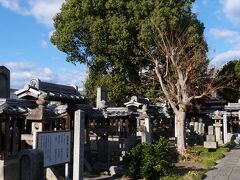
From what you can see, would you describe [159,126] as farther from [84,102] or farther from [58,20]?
[84,102]

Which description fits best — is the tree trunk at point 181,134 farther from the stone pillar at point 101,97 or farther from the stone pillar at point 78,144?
the stone pillar at point 78,144

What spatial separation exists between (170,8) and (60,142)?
988 inches

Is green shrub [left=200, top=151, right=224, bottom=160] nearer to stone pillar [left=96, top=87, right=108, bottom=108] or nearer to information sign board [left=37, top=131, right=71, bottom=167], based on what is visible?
stone pillar [left=96, top=87, right=108, bottom=108]

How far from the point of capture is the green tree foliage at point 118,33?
33.0 meters

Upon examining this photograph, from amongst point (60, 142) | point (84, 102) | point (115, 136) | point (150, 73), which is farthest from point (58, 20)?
point (60, 142)

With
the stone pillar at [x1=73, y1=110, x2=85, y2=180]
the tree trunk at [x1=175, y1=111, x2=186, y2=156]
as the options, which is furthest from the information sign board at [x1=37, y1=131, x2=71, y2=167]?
the tree trunk at [x1=175, y1=111, x2=186, y2=156]

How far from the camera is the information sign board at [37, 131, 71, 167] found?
32.2ft

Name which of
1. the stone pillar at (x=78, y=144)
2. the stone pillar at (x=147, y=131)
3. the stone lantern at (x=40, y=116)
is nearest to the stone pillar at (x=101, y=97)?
the stone pillar at (x=147, y=131)

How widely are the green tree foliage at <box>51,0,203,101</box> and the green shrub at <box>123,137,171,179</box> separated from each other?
1775 centimetres

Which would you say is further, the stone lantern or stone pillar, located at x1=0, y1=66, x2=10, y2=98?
stone pillar, located at x1=0, y1=66, x2=10, y2=98

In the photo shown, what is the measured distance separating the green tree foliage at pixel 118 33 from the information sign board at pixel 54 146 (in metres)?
22.3

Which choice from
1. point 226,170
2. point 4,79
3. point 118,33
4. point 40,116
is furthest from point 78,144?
point 118,33

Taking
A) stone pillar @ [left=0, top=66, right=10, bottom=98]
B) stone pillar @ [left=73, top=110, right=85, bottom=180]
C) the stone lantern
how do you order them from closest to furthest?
stone pillar @ [left=73, top=110, right=85, bottom=180]
the stone lantern
stone pillar @ [left=0, top=66, right=10, bottom=98]

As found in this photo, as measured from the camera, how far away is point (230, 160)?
21.0m
